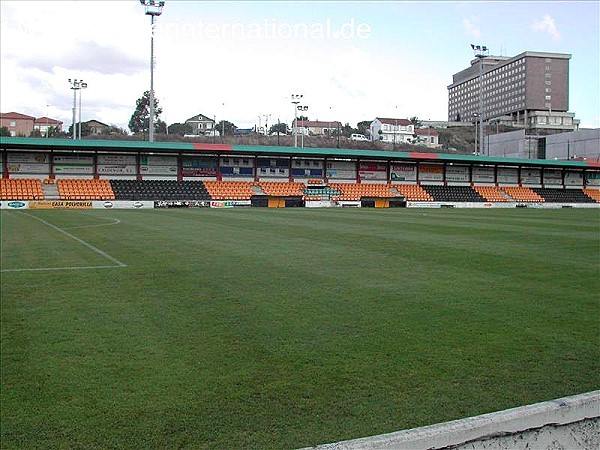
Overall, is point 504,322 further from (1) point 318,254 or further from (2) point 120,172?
→ (2) point 120,172

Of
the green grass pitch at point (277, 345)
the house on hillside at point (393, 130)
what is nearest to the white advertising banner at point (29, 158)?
the green grass pitch at point (277, 345)

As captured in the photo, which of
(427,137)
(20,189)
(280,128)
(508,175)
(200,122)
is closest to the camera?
(20,189)

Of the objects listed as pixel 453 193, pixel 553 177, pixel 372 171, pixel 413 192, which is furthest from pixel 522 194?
pixel 372 171

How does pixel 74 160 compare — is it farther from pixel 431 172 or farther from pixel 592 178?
pixel 592 178

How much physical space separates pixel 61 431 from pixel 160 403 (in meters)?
0.76

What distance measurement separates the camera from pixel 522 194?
5891cm

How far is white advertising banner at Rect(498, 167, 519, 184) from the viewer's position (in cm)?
6097

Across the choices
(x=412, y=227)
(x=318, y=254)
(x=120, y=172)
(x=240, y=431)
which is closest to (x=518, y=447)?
(x=240, y=431)

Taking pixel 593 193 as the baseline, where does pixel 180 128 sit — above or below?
above

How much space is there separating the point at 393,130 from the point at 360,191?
256ft

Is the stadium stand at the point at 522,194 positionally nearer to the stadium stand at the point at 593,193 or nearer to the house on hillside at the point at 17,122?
the stadium stand at the point at 593,193

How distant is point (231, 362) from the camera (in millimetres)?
5496

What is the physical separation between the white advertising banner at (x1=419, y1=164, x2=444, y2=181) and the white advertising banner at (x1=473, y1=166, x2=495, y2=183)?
3.72 metres

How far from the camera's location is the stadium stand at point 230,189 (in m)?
49.3
